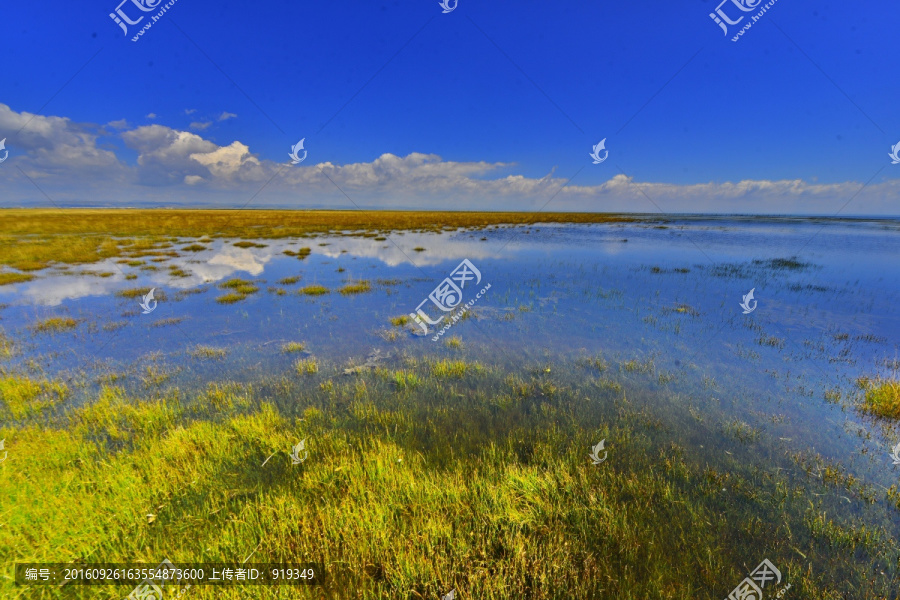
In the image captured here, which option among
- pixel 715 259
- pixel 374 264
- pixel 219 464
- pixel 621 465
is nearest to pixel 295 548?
pixel 219 464

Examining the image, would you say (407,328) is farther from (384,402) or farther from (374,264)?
(374,264)

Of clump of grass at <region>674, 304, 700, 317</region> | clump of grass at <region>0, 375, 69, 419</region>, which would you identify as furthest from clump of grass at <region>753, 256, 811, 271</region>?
clump of grass at <region>0, 375, 69, 419</region>

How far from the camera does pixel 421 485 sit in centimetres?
544

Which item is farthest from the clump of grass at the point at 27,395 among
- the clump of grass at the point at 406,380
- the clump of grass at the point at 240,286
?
the clump of grass at the point at 240,286

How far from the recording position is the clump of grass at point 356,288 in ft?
67.6

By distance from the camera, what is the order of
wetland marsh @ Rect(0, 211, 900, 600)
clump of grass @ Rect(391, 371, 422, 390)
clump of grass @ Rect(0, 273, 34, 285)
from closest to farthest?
wetland marsh @ Rect(0, 211, 900, 600) → clump of grass @ Rect(391, 371, 422, 390) → clump of grass @ Rect(0, 273, 34, 285)

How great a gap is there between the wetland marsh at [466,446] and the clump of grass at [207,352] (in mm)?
153

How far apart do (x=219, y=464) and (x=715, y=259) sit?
42.4 m

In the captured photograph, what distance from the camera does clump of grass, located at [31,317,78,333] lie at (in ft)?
45.3

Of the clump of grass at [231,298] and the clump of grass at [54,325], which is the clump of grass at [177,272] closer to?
the clump of grass at [231,298]

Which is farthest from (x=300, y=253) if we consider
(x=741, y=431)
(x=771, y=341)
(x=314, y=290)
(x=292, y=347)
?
(x=771, y=341)

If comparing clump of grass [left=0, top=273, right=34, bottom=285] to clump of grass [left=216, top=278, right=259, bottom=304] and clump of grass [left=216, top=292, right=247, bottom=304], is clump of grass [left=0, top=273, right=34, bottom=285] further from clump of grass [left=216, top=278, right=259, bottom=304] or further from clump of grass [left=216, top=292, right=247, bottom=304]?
clump of grass [left=216, top=292, right=247, bottom=304]

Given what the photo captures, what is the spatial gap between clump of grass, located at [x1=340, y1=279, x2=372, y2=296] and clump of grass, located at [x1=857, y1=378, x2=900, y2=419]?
21.4 meters

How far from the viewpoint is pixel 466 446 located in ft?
22.9
